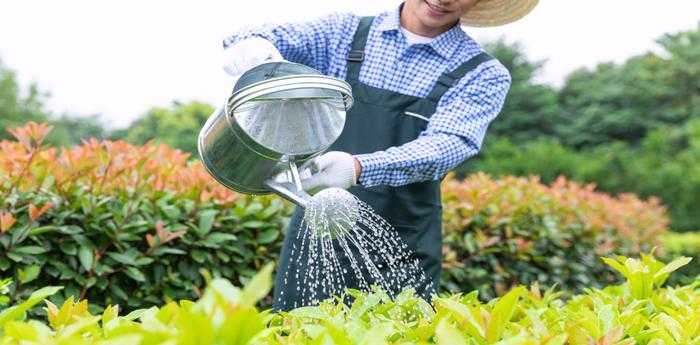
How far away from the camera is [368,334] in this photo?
1.19 meters

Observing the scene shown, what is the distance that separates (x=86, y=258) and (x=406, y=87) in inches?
45.4

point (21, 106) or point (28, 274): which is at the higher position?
point (28, 274)

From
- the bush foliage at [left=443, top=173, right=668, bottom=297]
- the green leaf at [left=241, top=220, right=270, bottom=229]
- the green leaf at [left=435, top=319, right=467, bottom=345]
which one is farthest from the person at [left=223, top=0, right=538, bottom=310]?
the bush foliage at [left=443, top=173, right=668, bottom=297]

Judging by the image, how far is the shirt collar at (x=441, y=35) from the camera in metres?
2.59

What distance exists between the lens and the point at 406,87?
2.58 meters

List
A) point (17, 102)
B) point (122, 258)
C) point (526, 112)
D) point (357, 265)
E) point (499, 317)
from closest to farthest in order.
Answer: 1. point (499, 317)
2. point (357, 265)
3. point (122, 258)
4. point (17, 102)
5. point (526, 112)

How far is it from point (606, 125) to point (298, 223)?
24001mm

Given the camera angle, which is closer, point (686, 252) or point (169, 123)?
point (686, 252)

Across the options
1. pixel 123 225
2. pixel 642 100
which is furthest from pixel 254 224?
pixel 642 100

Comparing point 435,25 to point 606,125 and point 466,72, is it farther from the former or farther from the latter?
point 606,125

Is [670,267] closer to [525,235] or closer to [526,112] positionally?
[525,235]

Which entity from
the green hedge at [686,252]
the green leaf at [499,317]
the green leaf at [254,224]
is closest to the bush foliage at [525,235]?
the green leaf at [254,224]

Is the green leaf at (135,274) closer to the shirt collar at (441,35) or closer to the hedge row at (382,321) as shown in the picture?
the shirt collar at (441,35)

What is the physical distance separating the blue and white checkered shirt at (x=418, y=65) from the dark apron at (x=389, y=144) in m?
0.03
